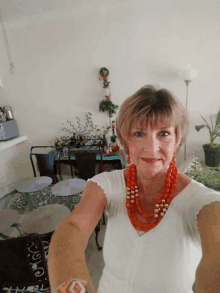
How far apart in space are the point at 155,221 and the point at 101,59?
2.89 metres

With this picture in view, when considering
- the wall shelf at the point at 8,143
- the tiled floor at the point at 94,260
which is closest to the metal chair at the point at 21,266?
the tiled floor at the point at 94,260

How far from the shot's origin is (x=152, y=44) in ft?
8.91

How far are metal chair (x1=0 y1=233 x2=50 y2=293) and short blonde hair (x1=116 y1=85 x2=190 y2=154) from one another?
83cm

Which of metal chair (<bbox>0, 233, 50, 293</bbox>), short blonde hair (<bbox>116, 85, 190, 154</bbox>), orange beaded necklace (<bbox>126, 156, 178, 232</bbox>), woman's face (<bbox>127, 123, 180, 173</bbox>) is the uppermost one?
short blonde hair (<bbox>116, 85, 190, 154</bbox>)

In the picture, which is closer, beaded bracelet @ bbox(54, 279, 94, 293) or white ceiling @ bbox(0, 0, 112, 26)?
beaded bracelet @ bbox(54, 279, 94, 293)

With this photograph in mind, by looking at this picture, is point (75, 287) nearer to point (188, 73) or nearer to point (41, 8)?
point (188, 73)

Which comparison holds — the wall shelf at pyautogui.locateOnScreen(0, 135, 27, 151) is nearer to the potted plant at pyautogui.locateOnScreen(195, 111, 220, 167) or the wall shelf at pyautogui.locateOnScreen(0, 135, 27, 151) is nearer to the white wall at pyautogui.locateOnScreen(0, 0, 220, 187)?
the white wall at pyautogui.locateOnScreen(0, 0, 220, 187)

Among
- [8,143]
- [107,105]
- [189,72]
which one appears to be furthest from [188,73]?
[8,143]

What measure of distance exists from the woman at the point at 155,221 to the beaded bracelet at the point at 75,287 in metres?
0.07

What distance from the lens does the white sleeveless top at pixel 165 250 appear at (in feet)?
1.80

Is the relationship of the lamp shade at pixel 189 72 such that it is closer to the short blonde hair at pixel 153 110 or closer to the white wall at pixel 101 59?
the white wall at pixel 101 59

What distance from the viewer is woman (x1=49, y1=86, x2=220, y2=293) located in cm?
54

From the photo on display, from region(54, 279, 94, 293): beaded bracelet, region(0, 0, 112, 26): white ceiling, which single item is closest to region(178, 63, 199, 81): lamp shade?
region(0, 0, 112, 26): white ceiling

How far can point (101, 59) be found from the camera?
2928 millimetres
